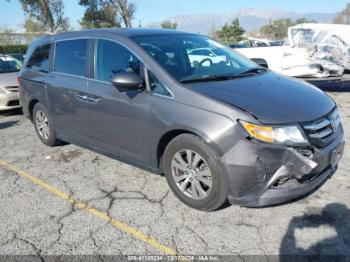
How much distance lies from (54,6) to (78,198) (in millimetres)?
34325

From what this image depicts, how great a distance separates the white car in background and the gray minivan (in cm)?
3

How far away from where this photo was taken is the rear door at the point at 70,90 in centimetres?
438

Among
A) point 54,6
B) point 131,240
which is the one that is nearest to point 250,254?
point 131,240

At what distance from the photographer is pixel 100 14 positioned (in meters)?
35.6

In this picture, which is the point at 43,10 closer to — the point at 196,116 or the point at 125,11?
the point at 125,11

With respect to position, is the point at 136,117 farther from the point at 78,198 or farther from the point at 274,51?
the point at 274,51

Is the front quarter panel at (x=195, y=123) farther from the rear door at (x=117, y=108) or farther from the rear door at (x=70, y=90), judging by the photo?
the rear door at (x=70, y=90)

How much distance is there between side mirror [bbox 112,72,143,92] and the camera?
351 centimetres

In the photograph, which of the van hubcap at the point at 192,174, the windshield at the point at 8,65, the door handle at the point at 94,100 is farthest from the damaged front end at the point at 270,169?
the windshield at the point at 8,65

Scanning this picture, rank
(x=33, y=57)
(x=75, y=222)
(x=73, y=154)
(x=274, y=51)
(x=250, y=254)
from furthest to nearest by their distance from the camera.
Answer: (x=274, y=51) → (x=33, y=57) → (x=73, y=154) → (x=75, y=222) → (x=250, y=254)

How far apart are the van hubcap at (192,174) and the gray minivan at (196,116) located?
0.01 metres

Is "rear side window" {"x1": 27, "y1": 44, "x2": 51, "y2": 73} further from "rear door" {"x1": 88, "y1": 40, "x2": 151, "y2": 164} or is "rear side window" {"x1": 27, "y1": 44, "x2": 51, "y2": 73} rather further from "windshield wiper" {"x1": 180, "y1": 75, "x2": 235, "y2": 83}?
"windshield wiper" {"x1": 180, "y1": 75, "x2": 235, "y2": 83}

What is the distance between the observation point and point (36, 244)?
306cm

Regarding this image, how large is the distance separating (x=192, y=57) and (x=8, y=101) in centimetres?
551
